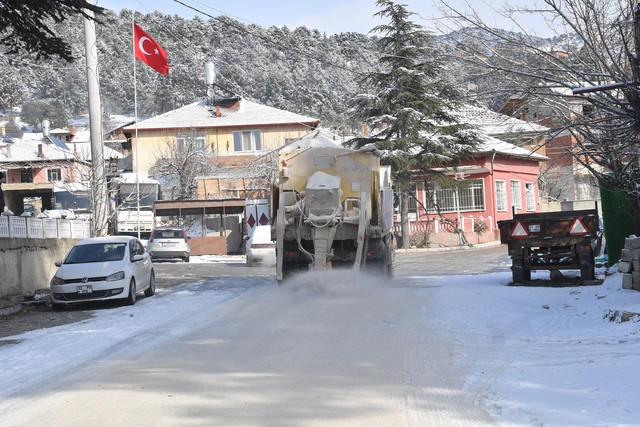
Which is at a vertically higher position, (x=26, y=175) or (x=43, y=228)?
(x=26, y=175)

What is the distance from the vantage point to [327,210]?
57.9ft

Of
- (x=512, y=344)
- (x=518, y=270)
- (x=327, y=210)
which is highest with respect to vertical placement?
(x=327, y=210)

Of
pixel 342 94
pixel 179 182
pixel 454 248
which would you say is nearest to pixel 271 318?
pixel 454 248

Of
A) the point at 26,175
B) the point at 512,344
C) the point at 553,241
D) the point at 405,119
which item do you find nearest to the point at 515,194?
the point at 405,119

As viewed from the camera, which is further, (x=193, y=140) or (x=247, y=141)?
(x=247, y=141)

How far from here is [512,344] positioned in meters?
10.6

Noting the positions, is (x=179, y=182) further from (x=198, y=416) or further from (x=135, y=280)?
(x=198, y=416)

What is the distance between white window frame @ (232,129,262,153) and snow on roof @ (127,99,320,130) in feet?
2.68

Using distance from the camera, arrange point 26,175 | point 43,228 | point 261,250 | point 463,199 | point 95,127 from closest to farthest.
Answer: point 43,228
point 95,127
point 261,250
point 463,199
point 26,175

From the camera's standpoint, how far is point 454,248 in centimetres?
4234

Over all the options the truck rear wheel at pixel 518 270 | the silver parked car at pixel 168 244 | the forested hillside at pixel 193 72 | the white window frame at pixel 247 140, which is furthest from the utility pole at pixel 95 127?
the forested hillside at pixel 193 72

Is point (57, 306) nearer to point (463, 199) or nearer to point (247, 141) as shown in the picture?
point (463, 199)

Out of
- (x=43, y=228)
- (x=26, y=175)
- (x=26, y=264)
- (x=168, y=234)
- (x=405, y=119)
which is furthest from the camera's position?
(x=26, y=175)

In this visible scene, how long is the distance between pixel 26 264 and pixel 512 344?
48.4 ft
